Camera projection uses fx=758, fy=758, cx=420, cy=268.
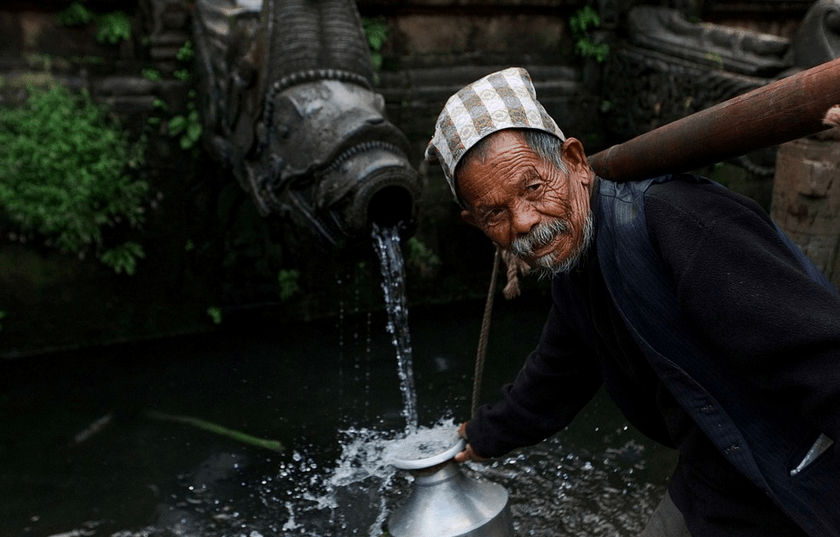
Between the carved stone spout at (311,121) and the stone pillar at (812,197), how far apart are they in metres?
2.27

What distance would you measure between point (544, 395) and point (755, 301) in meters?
0.93

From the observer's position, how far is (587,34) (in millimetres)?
6605

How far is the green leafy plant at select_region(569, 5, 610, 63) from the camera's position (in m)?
6.50

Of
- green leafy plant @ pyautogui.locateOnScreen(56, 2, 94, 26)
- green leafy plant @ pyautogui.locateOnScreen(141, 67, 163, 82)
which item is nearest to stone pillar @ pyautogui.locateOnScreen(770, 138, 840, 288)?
green leafy plant @ pyautogui.locateOnScreen(141, 67, 163, 82)

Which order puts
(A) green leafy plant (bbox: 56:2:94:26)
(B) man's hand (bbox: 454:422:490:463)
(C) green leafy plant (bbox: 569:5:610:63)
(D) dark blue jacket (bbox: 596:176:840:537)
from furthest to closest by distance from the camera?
(C) green leafy plant (bbox: 569:5:610:63) < (A) green leafy plant (bbox: 56:2:94:26) < (B) man's hand (bbox: 454:422:490:463) < (D) dark blue jacket (bbox: 596:176:840:537)

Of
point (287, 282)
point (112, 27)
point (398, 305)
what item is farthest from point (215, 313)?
point (112, 27)

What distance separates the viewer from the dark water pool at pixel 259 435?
142 inches

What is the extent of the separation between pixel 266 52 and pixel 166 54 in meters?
1.31

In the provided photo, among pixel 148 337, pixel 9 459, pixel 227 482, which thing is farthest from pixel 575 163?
pixel 148 337

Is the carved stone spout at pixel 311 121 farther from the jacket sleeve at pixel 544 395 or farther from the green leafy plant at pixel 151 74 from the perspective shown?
the jacket sleeve at pixel 544 395

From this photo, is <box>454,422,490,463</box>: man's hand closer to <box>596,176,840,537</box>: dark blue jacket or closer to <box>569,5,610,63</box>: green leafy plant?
<box>596,176,840,537</box>: dark blue jacket

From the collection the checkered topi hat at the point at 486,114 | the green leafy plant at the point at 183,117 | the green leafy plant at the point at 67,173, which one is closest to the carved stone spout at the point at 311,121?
the green leafy plant at the point at 183,117

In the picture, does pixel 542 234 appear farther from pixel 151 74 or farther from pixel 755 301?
pixel 151 74

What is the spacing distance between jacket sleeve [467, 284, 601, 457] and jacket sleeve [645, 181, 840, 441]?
2.03 ft
